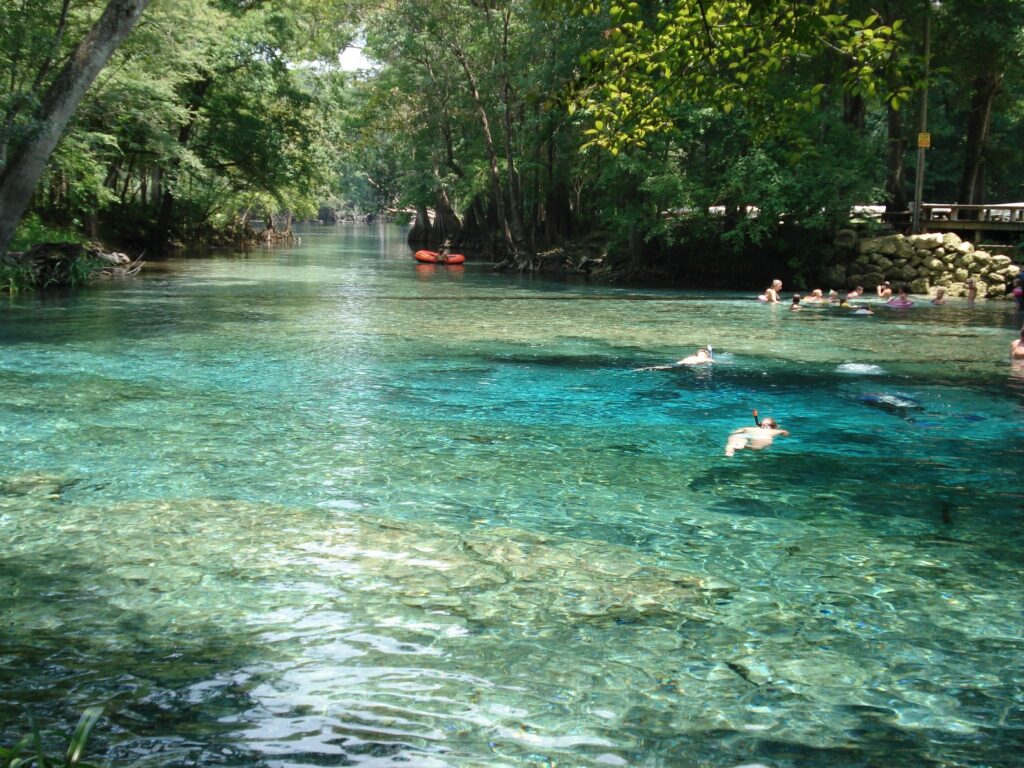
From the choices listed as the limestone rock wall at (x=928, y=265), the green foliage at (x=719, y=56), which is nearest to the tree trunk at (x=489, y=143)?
the limestone rock wall at (x=928, y=265)

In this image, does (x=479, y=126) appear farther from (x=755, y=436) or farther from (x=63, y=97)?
(x=755, y=436)

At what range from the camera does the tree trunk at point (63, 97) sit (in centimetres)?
1745

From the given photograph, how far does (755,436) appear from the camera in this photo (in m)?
10.5

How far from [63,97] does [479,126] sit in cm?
3329

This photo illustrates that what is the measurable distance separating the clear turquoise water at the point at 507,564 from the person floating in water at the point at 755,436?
0.21 metres

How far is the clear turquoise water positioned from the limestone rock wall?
1797 cm

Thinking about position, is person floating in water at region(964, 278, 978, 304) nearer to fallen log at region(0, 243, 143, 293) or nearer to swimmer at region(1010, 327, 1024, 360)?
swimmer at region(1010, 327, 1024, 360)

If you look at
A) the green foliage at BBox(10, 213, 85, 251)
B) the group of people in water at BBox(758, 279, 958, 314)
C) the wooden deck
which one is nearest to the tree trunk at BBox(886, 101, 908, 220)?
the wooden deck

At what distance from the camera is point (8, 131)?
17.5 meters

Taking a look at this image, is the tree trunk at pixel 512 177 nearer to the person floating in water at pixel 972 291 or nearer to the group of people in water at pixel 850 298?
the group of people in water at pixel 850 298

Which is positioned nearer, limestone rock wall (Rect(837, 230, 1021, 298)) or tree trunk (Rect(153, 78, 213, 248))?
limestone rock wall (Rect(837, 230, 1021, 298))

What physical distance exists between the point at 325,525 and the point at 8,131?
14.1 metres

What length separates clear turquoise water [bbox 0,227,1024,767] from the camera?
4.44 meters

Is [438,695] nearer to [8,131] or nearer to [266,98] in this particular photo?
[8,131]
